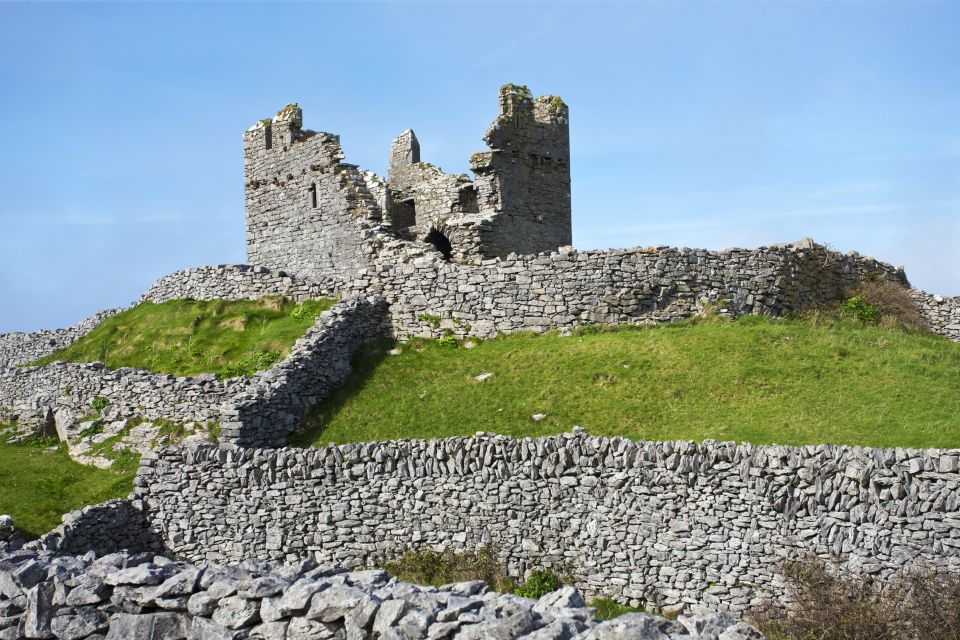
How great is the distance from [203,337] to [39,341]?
14836 mm

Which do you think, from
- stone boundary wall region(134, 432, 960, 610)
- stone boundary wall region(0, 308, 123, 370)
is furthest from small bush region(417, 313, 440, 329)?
stone boundary wall region(0, 308, 123, 370)

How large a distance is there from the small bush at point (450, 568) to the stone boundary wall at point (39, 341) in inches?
905

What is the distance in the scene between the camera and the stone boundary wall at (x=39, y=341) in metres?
37.7

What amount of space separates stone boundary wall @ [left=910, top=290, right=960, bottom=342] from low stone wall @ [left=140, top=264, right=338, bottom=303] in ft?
65.4

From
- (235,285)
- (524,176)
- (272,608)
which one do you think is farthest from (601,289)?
(272,608)

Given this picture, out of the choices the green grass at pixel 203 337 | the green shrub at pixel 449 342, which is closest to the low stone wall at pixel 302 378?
the green grass at pixel 203 337

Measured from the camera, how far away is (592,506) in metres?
16.7

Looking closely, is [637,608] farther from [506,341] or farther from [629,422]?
[506,341]

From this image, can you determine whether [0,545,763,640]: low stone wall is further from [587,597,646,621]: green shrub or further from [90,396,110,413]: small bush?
[90,396,110,413]: small bush

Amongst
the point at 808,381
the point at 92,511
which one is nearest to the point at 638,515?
the point at 808,381

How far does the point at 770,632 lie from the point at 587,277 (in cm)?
1379

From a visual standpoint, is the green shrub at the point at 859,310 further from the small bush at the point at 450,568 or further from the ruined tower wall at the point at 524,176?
the small bush at the point at 450,568

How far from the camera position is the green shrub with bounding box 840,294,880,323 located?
27.9 m

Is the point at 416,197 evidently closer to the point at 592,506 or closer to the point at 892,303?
the point at 892,303
